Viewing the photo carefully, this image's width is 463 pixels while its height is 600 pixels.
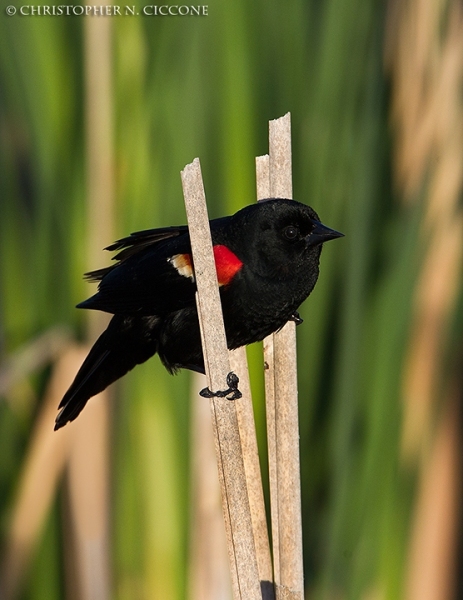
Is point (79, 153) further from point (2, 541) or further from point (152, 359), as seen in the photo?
point (2, 541)

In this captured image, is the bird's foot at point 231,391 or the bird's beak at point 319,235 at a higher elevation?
the bird's beak at point 319,235

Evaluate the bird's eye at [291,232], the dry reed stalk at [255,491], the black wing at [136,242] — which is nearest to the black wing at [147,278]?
the black wing at [136,242]

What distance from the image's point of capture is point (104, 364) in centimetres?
134

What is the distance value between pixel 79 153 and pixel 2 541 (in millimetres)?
667

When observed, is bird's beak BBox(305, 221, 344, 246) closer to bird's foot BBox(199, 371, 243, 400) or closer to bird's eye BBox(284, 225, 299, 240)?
bird's eye BBox(284, 225, 299, 240)

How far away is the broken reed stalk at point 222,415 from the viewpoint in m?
0.98

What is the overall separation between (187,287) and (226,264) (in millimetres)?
85

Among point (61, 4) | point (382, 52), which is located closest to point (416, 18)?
point (382, 52)

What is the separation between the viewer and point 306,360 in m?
1.37

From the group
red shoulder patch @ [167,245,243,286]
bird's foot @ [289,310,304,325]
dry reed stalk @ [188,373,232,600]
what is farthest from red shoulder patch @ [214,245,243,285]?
dry reed stalk @ [188,373,232,600]

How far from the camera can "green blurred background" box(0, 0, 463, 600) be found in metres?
1.30

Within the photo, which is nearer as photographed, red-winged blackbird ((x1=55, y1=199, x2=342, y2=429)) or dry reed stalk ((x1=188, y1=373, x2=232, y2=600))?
red-winged blackbird ((x1=55, y1=199, x2=342, y2=429))

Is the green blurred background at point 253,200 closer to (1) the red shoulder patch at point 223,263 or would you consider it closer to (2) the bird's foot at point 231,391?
(1) the red shoulder patch at point 223,263

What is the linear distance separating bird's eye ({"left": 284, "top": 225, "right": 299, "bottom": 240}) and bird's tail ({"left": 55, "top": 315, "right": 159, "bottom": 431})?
0.33 m
